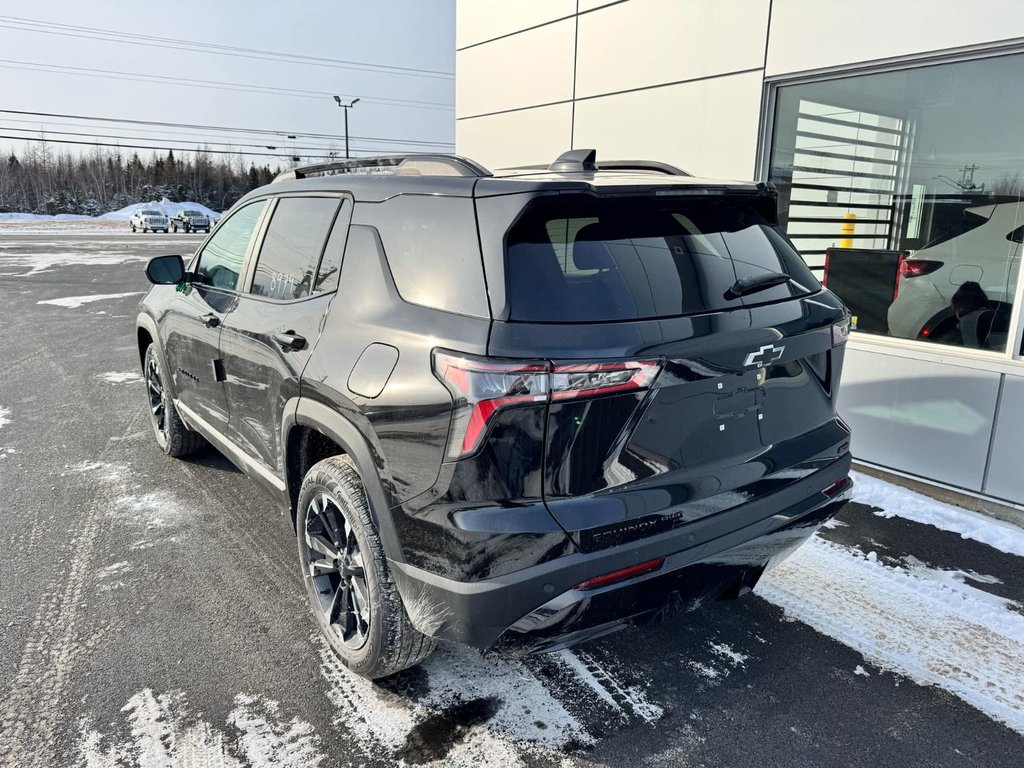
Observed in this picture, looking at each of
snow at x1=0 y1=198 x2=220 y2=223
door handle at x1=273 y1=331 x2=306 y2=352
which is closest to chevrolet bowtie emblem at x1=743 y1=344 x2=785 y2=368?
door handle at x1=273 y1=331 x2=306 y2=352

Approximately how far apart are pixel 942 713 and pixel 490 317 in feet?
7.14

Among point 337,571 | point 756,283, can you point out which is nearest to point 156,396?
point 337,571

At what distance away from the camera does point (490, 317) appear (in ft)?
6.66

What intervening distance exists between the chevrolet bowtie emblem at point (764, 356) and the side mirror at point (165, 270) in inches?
123

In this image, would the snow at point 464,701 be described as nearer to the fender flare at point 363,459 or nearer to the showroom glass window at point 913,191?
the fender flare at point 363,459

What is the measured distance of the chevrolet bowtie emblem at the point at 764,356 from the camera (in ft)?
7.40

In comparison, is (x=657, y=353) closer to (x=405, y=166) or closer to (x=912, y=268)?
(x=405, y=166)

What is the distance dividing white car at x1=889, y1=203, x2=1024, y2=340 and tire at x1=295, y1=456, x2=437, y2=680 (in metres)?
4.11

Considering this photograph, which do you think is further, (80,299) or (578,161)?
(80,299)

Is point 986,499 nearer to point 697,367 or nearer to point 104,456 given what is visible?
point 697,367

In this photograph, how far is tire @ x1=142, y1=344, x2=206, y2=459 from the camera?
4695 millimetres

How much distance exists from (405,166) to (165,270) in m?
1.88

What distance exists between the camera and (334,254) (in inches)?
108

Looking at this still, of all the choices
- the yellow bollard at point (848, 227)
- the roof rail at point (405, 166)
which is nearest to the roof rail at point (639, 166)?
the roof rail at point (405, 166)
